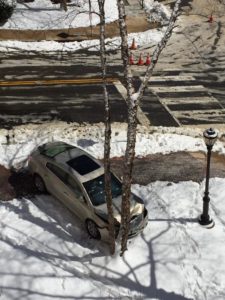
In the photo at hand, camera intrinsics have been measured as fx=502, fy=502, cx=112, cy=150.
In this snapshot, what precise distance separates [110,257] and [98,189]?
193 centimetres

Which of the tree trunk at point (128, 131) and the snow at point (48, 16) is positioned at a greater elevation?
the tree trunk at point (128, 131)

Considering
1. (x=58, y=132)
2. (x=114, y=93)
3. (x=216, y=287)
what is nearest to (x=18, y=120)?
(x=58, y=132)

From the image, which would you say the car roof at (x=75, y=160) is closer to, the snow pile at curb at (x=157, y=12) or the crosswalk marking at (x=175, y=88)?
the crosswalk marking at (x=175, y=88)

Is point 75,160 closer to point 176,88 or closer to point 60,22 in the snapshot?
point 176,88

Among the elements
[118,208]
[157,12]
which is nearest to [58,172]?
[118,208]

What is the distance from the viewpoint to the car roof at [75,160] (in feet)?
45.9

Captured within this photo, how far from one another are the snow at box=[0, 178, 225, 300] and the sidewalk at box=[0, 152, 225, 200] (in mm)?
820

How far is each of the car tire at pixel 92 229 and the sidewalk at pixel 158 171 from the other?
2.64 meters

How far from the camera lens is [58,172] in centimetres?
1438

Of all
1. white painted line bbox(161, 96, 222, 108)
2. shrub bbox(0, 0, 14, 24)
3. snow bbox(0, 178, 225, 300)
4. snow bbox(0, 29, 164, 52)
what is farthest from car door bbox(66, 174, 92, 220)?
shrub bbox(0, 0, 14, 24)

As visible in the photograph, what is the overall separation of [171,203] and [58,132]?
5.70 m

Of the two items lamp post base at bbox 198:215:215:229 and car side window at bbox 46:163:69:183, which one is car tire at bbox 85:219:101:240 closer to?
car side window at bbox 46:163:69:183

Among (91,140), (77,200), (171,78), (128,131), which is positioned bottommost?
(171,78)

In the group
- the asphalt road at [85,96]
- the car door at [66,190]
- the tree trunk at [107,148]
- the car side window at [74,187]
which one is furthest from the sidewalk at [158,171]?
the tree trunk at [107,148]
